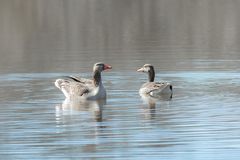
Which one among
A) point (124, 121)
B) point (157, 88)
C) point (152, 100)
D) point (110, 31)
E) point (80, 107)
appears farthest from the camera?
point (110, 31)

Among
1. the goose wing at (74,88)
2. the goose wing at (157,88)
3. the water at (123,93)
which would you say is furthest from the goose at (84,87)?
the goose wing at (157,88)

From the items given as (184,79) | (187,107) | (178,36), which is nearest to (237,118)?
(187,107)

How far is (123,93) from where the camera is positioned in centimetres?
3003

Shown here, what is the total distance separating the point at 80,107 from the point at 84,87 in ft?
6.41

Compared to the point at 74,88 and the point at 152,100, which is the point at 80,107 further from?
the point at 152,100

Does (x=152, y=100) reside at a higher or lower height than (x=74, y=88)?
lower

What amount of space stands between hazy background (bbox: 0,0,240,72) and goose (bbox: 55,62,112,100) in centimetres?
545

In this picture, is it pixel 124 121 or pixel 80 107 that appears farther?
pixel 80 107

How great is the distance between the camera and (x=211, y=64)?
36125 millimetres

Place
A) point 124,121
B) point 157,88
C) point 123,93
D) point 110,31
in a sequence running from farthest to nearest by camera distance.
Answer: point 110,31 < point 157,88 < point 123,93 < point 124,121

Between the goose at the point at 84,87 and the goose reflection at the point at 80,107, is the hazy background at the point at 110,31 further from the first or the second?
the goose reflection at the point at 80,107

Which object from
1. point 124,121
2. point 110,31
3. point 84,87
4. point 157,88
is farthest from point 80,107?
point 110,31

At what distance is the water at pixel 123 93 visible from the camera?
845 inches

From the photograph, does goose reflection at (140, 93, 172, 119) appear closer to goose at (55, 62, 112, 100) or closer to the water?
the water
